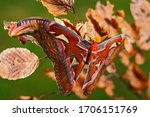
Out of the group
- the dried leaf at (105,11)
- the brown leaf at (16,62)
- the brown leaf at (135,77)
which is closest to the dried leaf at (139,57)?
the brown leaf at (135,77)

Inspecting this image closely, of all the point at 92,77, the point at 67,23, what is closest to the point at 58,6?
the point at 67,23

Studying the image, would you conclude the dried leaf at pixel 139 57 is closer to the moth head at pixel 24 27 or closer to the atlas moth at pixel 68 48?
the atlas moth at pixel 68 48

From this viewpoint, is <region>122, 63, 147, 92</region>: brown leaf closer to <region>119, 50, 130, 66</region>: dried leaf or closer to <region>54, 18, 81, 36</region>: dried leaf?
<region>119, 50, 130, 66</region>: dried leaf

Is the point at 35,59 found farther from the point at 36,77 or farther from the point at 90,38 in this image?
the point at 36,77

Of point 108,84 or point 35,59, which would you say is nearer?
point 35,59

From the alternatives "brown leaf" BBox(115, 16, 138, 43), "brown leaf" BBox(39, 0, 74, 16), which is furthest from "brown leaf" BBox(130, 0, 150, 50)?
"brown leaf" BBox(39, 0, 74, 16)

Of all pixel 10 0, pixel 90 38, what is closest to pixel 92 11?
pixel 90 38
